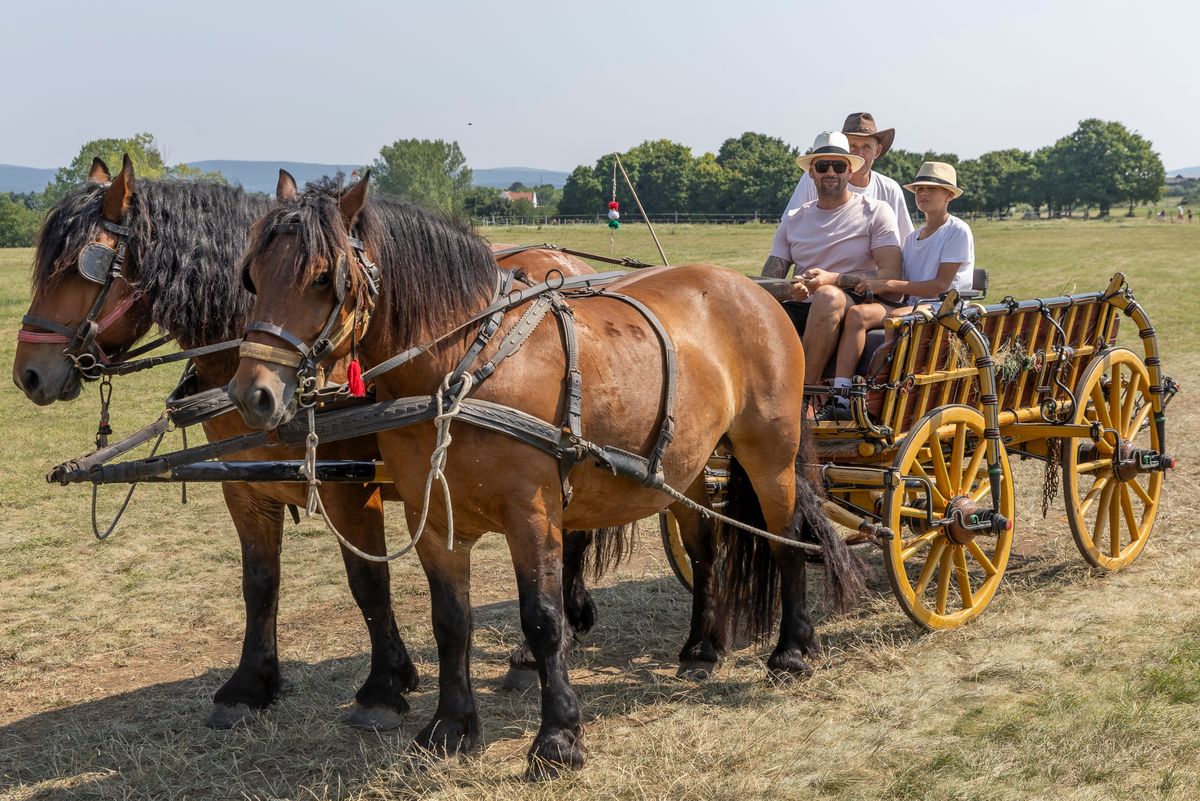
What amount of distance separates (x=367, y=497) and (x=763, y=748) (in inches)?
73.8

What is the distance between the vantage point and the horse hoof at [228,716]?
4688mm

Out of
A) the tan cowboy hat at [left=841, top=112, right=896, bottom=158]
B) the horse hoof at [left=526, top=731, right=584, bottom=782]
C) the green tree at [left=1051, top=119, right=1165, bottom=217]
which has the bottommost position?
the horse hoof at [left=526, top=731, right=584, bottom=782]

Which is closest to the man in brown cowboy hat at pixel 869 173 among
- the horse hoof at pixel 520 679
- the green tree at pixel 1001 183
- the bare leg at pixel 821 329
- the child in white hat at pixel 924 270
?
the child in white hat at pixel 924 270

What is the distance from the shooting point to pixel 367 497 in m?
4.65

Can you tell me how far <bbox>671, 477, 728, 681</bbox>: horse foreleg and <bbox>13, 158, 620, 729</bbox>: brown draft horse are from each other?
1.34 m

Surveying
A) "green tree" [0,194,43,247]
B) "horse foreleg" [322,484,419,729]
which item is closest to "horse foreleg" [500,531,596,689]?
"horse foreleg" [322,484,419,729]

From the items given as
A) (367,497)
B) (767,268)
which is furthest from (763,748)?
(767,268)

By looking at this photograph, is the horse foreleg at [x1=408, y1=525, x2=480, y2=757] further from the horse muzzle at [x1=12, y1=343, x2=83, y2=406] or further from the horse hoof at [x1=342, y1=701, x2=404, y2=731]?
the horse muzzle at [x1=12, y1=343, x2=83, y2=406]

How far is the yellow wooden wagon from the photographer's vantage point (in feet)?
17.6

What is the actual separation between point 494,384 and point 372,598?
1424 mm

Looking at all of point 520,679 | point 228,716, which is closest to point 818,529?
point 520,679

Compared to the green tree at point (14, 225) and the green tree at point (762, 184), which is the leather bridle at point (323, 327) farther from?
the green tree at point (14, 225)

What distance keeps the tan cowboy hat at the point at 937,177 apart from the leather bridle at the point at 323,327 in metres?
3.64

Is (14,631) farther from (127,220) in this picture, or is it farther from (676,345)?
(676,345)
